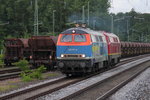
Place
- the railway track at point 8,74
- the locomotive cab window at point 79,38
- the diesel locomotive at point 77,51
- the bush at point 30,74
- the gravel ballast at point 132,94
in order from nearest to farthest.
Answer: the gravel ballast at point 132,94, the bush at point 30,74, the diesel locomotive at point 77,51, the locomotive cab window at point 79,38, the railway track at point 8,74

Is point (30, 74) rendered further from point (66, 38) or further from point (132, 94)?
point (132, 94)

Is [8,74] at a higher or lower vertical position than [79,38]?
lower

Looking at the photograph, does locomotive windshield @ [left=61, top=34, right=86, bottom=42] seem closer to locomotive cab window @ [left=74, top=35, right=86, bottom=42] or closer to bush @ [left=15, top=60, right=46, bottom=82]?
locomotive cab window @ [left=74, top=35, right=86, bottom=42]

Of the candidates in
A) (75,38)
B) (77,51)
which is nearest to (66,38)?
(75,38)

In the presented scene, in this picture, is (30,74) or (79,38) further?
(79,38)

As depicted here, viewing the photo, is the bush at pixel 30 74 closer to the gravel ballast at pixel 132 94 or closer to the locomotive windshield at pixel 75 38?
the locomotive windshield at pixel 75 38

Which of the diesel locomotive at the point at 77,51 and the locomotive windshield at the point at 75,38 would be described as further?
the locomotive windshield at the point at 75,38

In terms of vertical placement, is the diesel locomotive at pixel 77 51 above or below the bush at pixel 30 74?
above

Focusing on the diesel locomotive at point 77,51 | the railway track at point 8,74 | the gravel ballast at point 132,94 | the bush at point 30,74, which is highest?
the diesel locomotive at point 77,51

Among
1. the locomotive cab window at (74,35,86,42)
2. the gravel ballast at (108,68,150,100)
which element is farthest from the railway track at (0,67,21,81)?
the gravel ballast at (108,68,150,100)

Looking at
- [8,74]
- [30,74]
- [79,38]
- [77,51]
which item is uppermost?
[79,38]

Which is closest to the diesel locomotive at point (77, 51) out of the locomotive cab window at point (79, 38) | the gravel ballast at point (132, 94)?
the locomotive cab window at point (79, 38)

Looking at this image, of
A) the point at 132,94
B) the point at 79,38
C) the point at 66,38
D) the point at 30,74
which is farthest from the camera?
the point at 66,38

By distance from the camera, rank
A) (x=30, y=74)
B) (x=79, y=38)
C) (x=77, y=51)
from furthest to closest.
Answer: (x=79, y=38) < (x=77, y=51) < (x=30, y=74)
